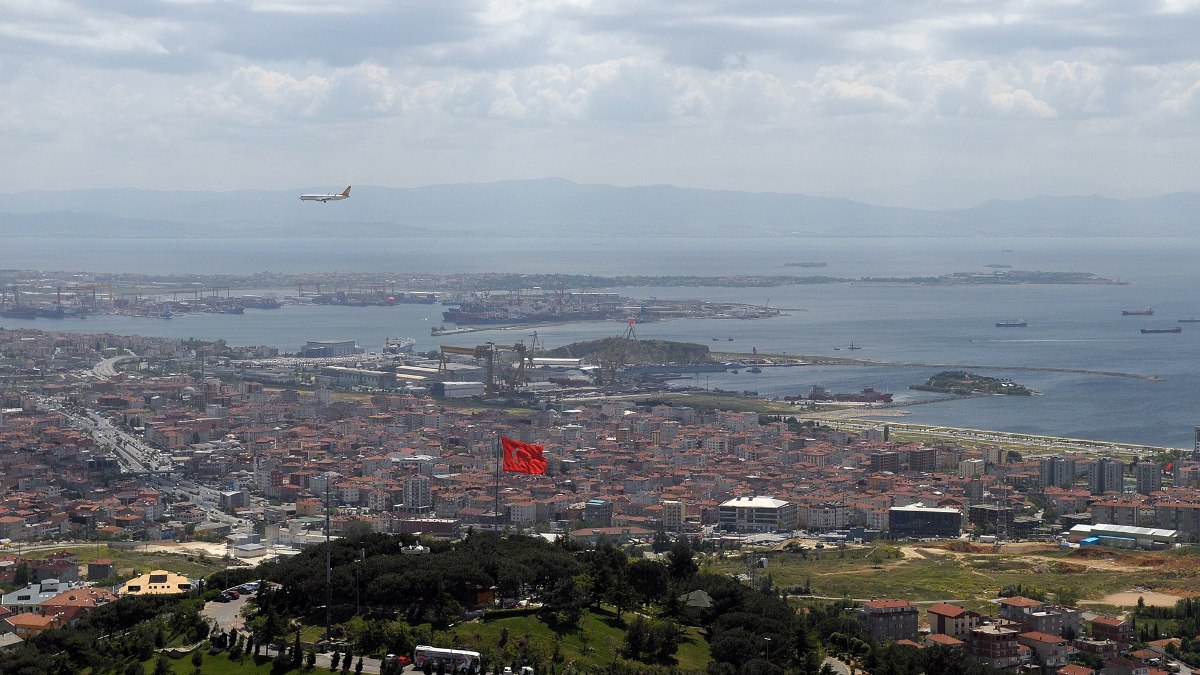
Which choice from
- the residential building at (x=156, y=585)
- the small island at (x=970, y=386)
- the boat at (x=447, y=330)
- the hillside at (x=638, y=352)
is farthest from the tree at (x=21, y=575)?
the boat at (x=447, y=330)

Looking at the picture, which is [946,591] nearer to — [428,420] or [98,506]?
[98,506]

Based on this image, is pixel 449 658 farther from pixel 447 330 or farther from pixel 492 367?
pixel 447 330

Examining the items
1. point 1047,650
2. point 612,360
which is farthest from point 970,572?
point 612,360

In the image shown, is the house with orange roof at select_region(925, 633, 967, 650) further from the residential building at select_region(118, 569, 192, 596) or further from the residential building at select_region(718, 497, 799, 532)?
the residential building at select_region(718, 497, 799, 532)

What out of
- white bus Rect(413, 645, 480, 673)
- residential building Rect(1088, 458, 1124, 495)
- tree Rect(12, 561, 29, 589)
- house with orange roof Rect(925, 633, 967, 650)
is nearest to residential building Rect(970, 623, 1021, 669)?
house with orange roof Rect(925, 633, 967, 650)

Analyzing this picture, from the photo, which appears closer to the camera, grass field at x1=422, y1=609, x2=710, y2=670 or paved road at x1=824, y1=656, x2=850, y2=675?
grass field at x1=422, y1=609, x2=710, y2=670
